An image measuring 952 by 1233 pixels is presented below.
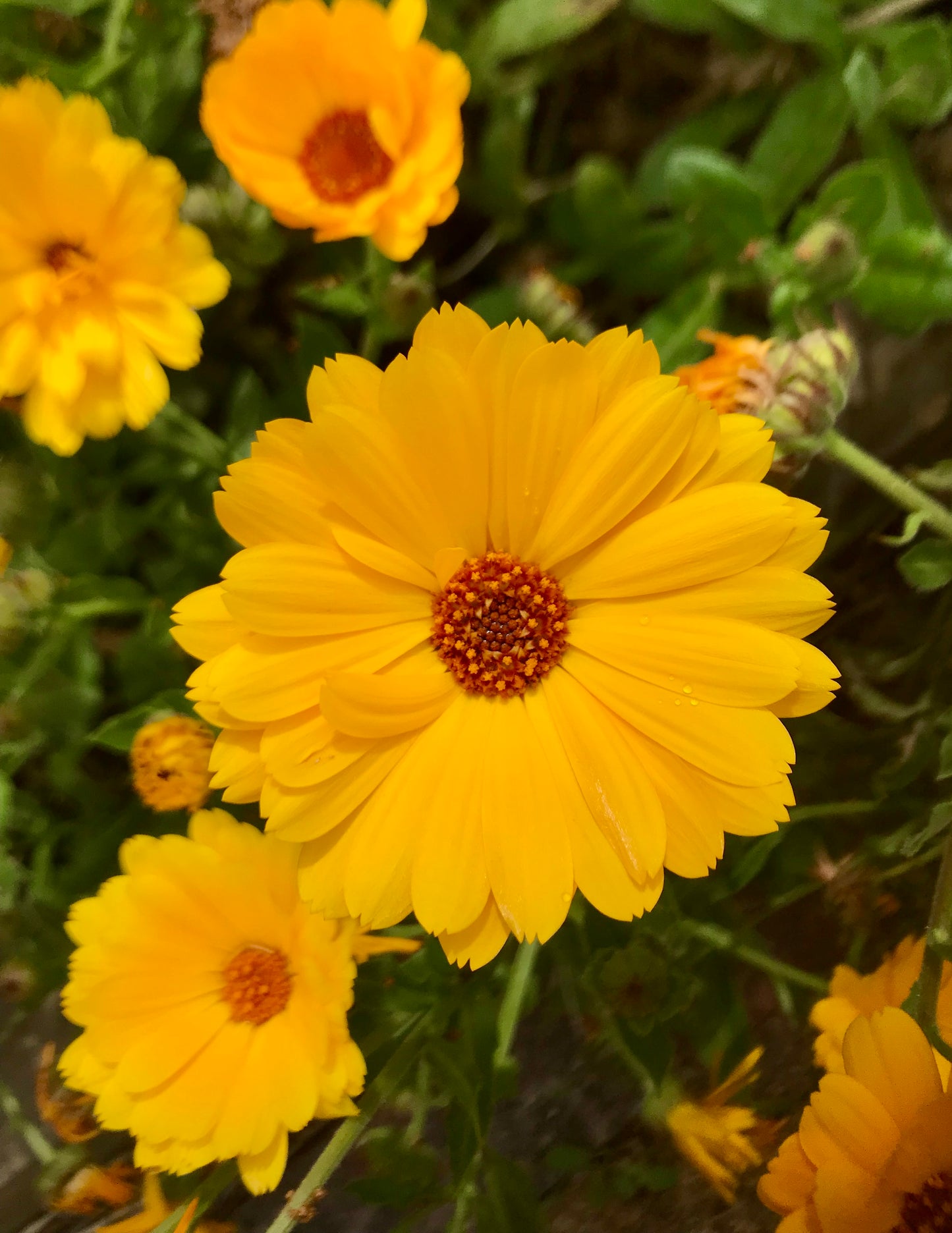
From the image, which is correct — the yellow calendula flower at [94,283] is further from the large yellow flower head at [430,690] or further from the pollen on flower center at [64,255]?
the large yellow flower head at [430,690]

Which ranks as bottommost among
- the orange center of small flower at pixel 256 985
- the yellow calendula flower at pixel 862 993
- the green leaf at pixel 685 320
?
the orange center of small flower at pixel 256 985

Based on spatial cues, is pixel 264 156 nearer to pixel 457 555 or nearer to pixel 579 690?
pixel 457 555

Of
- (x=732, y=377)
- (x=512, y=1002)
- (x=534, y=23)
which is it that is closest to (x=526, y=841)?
(x=512, y=1002)

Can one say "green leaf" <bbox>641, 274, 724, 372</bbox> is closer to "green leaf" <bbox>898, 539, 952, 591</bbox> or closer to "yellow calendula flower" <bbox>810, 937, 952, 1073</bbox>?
"green leaf" <bbox>898, 539, 952, 591</bbox>

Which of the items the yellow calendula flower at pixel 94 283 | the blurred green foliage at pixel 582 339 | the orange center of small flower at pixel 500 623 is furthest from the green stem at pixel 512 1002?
the yellow calendula flower at pixel 94 283

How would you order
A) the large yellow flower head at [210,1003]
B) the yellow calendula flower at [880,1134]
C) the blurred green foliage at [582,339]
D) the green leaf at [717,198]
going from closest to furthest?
the yellow calendula flower at [880,1134], the large yellow flower head at [210,1003], the blurred green foliage at [582,339], the green leaf at [717,198]

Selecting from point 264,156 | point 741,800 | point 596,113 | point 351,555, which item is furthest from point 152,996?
point 596,113
